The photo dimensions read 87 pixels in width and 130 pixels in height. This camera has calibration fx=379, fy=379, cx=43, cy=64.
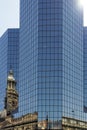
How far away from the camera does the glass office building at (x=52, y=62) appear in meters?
119

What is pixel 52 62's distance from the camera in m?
123

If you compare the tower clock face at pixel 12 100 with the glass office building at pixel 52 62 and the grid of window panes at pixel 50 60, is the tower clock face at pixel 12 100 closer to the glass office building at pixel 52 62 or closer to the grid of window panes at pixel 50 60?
the glass office building at pixel 52 62

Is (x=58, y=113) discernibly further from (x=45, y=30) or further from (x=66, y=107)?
(x=45, y=30)

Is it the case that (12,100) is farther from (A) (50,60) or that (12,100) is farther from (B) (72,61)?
(B) (72,61)

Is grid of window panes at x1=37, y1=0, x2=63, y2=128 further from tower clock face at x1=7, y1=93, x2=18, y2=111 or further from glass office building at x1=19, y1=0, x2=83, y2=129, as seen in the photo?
tower clock face at x1=7, y1=93, x2=18, y2=111

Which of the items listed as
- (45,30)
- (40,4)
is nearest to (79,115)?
(45,30)

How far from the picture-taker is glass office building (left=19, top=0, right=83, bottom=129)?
119 metres

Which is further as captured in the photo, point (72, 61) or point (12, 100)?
point (12, 100)

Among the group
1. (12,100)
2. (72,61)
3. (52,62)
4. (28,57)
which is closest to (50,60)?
(52,62)

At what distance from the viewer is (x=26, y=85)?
423 feet

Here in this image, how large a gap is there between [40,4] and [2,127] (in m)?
48.9

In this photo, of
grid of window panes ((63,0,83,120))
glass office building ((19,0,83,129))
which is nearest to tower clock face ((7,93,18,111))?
glass office building ((19,0,83,129))

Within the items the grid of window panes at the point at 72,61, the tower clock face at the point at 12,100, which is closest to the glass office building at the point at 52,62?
the grid of window panes at the point at 72,61

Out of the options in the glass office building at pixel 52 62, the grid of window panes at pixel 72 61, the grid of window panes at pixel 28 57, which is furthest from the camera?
the grid of window panes at pixel 28 57
